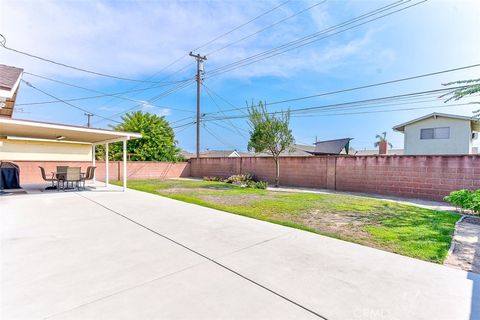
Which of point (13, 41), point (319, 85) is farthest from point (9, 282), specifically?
point (319, 85)

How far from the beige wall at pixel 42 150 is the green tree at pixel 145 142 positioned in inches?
152

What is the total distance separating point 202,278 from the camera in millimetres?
2576

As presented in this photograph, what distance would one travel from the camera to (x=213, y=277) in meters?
2.60

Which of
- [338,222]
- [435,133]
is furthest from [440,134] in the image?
[338,222]

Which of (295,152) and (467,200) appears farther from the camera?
(295,152)

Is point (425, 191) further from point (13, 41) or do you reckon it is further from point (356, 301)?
point (13, 41)

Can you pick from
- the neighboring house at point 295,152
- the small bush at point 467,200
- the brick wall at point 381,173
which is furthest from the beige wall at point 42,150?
the small bush at point 467,200

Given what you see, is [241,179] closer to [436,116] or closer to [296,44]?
[296,44]

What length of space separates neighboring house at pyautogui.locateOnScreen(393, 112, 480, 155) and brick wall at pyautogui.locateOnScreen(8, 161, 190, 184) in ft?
56.5

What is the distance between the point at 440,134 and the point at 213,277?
19.5 metres

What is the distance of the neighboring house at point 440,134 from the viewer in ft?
48.8

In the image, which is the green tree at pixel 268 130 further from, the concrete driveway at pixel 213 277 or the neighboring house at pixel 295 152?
the concrete driveway at pixel 213 277

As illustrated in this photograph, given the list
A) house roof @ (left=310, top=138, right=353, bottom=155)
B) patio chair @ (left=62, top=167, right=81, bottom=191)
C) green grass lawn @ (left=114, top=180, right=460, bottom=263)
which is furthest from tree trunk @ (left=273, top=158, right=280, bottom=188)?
patio chair @ (left=62, top=167, right=81, bottom=191)

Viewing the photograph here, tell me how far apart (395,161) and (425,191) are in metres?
1.54
